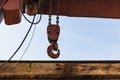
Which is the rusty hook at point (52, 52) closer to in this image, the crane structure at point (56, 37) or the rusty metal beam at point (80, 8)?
the crane structure at point (56, 37)

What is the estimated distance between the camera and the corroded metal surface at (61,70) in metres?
6.64

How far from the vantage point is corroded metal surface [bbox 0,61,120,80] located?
6.64 metres

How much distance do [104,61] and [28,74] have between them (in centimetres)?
160

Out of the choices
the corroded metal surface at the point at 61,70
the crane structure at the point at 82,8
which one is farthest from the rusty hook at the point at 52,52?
the corroded metal surface at the point at 61,70

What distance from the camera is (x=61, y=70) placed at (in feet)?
22.2

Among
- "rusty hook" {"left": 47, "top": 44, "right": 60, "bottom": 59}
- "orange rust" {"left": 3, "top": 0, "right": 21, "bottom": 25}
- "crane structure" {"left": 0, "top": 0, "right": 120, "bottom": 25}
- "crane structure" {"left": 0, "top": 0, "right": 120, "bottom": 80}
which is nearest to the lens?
"orange rust" {"left": 3, "top": 0, "right": 21, "bottom": 25}


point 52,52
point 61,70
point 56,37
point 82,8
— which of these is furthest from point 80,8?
point 61,70

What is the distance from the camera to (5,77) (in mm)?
6531

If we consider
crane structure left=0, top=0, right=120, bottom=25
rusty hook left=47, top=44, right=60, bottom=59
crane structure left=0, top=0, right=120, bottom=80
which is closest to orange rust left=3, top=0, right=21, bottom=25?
crane structure left=0, top=0, right=120, bottom=80

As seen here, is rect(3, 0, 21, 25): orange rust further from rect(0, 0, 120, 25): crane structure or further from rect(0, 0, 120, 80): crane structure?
rect(0, 0, 120, 25): crane structure

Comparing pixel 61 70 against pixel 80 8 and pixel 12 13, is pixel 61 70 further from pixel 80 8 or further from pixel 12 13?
pixel 12 13

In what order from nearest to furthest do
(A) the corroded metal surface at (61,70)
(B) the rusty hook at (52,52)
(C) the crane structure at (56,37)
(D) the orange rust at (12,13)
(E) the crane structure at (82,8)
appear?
(D) the orange rust at (12,13) < (C) the crane structure at (56,37) < (B) the rusty hook at (52,52) < (E) the crane structure at (82,8) < (A) the corroded metal surface at (61,70)

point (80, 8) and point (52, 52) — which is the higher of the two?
point (80, 8)

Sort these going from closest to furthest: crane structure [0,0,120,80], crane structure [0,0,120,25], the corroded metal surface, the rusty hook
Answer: crane structure [0,0,120,80], the rusty hook, crane structure [0,0,120,25], the corroded metal surface
